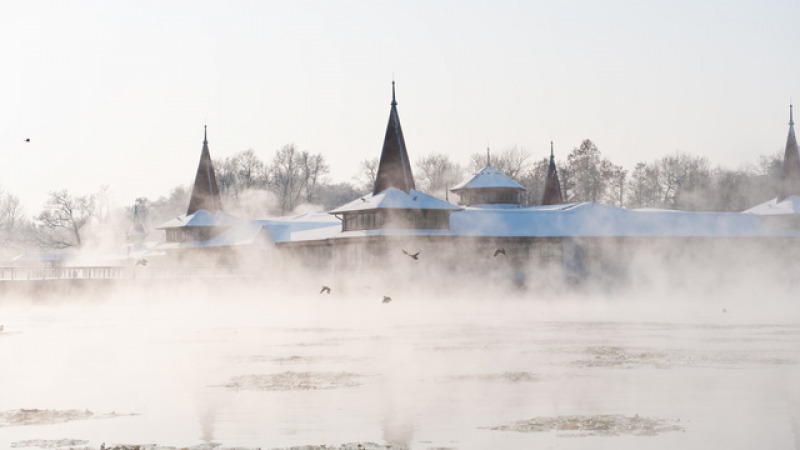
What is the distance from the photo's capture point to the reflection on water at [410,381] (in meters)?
16.4

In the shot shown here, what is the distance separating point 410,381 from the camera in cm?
2206

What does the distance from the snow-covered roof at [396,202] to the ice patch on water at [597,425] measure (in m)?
40.2

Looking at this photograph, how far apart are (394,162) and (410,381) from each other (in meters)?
41.6

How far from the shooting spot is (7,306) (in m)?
54.4

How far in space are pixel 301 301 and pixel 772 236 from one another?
30.2 m

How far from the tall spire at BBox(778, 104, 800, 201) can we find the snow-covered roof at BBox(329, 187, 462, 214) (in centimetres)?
2654

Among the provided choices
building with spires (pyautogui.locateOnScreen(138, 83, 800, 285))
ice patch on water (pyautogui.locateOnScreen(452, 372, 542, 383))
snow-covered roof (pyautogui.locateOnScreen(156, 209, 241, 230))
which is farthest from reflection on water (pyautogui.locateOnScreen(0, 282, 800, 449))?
snow-covered roof (pyautogui.locateOnScreen(156, 209, 241, 230))

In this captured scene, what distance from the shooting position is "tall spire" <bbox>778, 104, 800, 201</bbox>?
236 feet

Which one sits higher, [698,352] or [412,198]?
[412,198]

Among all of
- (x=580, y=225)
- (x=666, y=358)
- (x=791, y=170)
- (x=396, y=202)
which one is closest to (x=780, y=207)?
(x=791, y=170)

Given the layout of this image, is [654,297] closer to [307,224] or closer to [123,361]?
[307,224]

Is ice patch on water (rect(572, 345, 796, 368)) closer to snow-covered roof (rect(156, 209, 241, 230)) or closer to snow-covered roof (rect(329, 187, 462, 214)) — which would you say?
snow-covered roof (rect(329, 187, 462, 214))

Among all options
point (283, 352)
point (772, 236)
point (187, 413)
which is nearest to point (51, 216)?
point (772, 236)

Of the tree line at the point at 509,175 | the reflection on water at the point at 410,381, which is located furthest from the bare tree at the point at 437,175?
the reflection on water at the point at 410,381
